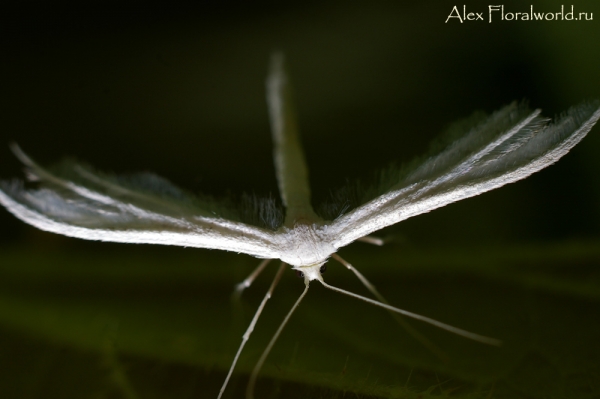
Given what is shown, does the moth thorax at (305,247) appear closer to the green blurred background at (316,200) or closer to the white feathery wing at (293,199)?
the white feathery wing at (293,199)

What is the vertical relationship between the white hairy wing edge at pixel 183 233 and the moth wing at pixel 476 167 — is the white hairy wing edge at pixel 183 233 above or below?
below

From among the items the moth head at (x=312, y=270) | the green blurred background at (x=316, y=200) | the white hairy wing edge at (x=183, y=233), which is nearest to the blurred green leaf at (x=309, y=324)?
the green blurred background at (x=316, y=200)

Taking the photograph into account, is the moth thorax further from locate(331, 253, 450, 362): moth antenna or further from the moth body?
locate(331, 253, 450, 362): moth antenna

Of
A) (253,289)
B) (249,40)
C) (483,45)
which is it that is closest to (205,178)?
(253,289)

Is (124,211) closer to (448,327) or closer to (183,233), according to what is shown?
(183,233)

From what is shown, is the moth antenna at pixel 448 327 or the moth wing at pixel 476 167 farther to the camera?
the moth antenna at pixel 448 327

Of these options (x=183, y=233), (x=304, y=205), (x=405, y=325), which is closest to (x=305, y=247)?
(x=304, y=205)

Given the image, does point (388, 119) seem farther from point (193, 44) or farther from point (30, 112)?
point (30, 112)
